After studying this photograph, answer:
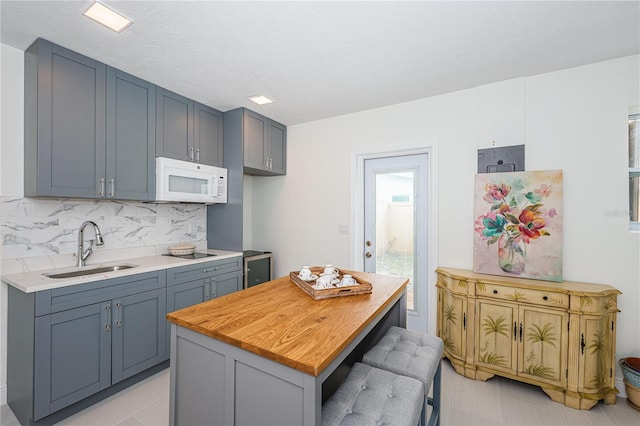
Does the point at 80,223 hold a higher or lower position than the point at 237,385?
higher

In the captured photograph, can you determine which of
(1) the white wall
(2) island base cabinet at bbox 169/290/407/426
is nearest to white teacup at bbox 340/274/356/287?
(2) island base cabinet at bbox 169/290/407/426

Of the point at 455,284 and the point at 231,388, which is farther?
the point at 455,284

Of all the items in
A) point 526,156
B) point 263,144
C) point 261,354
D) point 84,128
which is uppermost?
point 263,144

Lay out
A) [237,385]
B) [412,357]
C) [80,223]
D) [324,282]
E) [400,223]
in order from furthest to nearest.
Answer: [400,223]
[80,223]
[324,282]
[412,357]
[237,385]

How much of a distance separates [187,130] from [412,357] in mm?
2911

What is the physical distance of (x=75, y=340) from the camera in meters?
1.92

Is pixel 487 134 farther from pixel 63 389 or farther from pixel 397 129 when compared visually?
pixel 63 389

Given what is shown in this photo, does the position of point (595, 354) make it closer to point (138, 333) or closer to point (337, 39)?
point (337, 39)

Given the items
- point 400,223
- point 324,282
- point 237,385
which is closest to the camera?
point 237,385

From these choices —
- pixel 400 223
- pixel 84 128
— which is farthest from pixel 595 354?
pixel 84 128

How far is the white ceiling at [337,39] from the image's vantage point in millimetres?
1656

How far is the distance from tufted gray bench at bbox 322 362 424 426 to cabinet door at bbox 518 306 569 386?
4.77 feet

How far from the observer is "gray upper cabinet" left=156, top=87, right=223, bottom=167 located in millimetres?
2721

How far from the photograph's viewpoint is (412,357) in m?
1.55
